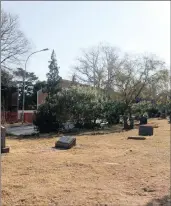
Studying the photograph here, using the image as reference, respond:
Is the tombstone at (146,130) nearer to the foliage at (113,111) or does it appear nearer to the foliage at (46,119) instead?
the foliage at (46,119)

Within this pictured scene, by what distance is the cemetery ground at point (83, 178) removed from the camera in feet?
22.2

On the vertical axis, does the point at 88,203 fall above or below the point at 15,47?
below

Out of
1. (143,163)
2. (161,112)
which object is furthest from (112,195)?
(161,112)

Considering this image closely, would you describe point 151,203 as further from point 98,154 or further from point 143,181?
point 98,154

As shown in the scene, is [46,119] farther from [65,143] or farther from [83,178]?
[83,178]

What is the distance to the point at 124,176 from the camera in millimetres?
8977

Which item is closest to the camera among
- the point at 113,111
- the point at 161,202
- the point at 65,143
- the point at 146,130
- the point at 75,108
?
the point at 161,202

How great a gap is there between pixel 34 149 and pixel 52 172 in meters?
4.72

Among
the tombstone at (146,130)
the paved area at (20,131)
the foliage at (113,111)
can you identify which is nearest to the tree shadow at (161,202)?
the tombstone at (146,130)

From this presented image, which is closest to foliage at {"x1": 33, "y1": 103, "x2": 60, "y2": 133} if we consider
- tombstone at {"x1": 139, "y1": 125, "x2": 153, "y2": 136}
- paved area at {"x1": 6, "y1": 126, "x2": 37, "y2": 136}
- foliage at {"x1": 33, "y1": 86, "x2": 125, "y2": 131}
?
foliage at {"x1": 33, "y1": 86, "x2": 125, "y2": 131}

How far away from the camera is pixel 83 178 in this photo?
8539 mm

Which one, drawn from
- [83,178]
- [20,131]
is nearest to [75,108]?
[20,131]

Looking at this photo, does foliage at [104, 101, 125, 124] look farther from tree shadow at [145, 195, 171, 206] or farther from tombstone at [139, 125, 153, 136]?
tree shadow at [145, 195, 171, 206]

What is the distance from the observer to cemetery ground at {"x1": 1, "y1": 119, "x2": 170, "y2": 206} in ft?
22.2
